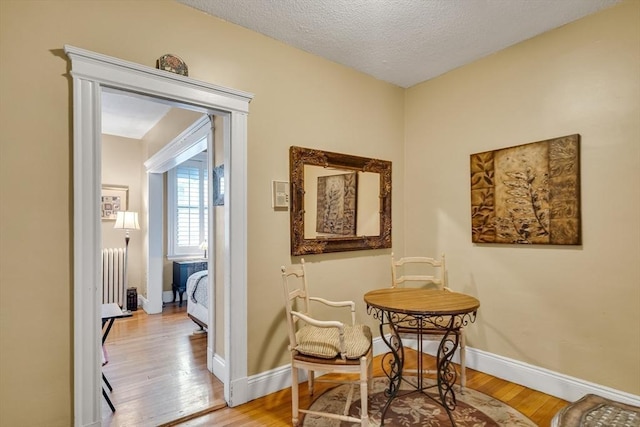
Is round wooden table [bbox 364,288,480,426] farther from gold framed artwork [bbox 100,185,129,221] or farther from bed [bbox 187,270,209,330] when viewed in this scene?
gold framed artwork [bbox 100,185,129,221]

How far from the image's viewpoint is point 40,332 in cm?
177

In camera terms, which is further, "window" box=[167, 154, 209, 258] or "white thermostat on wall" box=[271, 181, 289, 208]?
"window" box=[167, 154, 209, 258]

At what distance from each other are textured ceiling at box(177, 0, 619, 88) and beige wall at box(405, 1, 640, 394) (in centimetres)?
22

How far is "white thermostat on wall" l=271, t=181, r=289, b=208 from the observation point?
2.67 m

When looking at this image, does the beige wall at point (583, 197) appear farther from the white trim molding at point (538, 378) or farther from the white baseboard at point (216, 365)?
the white baseboard at point (216, 365)

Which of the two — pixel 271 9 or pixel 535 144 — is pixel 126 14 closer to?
pixel 271 9

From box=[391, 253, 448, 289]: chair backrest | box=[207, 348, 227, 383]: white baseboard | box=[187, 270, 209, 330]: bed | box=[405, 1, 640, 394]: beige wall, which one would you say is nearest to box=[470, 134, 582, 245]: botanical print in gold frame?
box=[405, 1, 640, 394]: beige wall

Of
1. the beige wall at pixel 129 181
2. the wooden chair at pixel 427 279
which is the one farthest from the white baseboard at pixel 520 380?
the beige wall at pixel 129 181

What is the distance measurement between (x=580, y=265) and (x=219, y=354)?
2950 mm

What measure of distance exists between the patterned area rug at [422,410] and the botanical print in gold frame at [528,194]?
4.14 feet

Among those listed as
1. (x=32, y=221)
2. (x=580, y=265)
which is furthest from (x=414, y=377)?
(x=32, y=221)

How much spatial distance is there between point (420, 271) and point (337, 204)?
3.87 ft

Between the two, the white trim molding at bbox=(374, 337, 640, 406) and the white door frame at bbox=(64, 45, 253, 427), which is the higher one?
the white door frame at bbox=(64, 45, 253, 427)

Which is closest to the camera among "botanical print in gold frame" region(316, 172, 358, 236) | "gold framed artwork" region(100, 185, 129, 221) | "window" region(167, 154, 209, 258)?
"botanical print in gold frame" region(316, 172, 358, 236)
